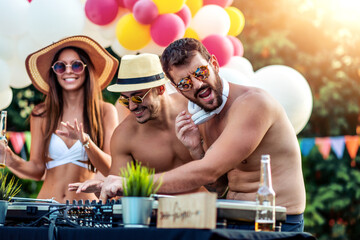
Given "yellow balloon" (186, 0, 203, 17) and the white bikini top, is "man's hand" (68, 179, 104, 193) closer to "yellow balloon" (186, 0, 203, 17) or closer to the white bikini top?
the white bikini top

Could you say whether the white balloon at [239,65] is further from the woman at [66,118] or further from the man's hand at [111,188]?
the man's hand at [111,188]

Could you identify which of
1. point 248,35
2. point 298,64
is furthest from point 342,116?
point 248,35

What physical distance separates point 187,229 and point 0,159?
1730 mm

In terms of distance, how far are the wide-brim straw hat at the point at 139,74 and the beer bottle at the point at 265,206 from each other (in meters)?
1.22

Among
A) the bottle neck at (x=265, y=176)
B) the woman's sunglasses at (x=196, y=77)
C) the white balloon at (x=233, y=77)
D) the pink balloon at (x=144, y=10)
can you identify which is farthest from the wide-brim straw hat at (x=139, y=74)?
the pink balloon at (x=144, y=10)

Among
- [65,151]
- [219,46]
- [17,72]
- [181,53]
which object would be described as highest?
[219,46]

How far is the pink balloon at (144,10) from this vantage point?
4824 millimetres

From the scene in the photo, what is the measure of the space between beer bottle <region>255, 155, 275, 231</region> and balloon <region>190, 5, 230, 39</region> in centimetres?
302

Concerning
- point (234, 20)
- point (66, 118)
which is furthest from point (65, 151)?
point (234, 20)

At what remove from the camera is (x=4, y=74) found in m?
5.08

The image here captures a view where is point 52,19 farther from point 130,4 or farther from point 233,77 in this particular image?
point 233,77

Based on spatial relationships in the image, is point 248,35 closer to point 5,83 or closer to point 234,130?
point 5,83

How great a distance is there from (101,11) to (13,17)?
704 mm

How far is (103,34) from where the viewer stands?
17.3 feet
